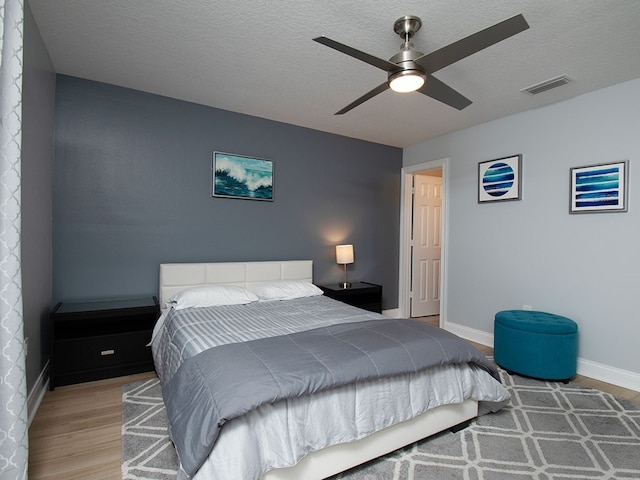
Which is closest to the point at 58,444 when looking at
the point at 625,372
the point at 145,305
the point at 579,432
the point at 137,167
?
the point at 145,305

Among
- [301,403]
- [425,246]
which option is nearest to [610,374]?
[425,246]

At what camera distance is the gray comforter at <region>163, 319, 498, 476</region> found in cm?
136

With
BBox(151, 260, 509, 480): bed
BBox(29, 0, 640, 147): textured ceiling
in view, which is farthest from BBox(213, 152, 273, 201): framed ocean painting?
BBox(151, 260, 509, 480): bed

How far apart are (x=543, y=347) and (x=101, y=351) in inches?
147

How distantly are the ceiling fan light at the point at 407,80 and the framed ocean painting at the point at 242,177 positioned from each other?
6.93 feet

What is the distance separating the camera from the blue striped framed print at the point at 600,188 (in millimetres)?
2812

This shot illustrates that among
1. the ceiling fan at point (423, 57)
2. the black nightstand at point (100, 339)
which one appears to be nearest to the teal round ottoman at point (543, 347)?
the ceiling fan at point (423, 57)

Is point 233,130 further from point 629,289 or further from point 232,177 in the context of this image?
point 629,289

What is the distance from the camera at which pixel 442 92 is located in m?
2.19

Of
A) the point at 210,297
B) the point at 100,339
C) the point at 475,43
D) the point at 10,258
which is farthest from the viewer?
the point at 210,297

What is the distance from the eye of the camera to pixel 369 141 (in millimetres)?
4676

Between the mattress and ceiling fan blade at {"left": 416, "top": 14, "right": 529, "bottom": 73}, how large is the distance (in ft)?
5.80

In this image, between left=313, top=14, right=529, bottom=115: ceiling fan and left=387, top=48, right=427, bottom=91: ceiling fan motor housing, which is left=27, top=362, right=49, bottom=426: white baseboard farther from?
left=387, top=48, right=427, bottom=91: ceiling fan motor housing

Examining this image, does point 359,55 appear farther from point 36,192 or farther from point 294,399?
point 36,192
